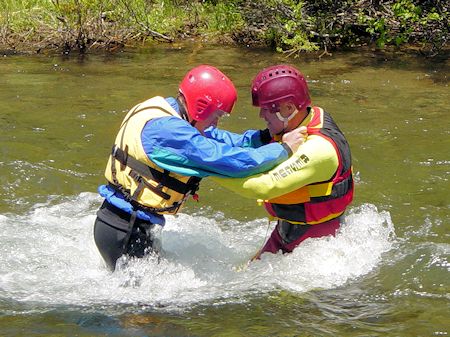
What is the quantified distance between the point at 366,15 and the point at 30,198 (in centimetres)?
775

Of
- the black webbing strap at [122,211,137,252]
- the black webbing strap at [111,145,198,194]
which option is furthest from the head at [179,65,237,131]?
the black webbing strap at [122,211,137,252]

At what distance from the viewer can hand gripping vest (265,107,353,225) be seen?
5.11 meters

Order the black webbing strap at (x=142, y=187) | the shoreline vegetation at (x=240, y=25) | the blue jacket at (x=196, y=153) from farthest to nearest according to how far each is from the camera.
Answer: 1. the shoreline vegetation at (x=240, y=25)
2. the black webbing strap at (x=142, y=187)
3. the blue jacket at (x=196, y=153)

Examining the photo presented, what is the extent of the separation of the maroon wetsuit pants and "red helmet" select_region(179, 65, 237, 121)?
37.1 inches

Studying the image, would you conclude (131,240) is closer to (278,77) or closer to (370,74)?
(278,77)

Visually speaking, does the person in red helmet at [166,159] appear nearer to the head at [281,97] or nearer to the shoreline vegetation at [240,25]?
the head at [281,97]

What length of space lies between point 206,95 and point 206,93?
0.01m

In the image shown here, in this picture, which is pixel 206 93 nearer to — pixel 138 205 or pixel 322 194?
pixel 138 205

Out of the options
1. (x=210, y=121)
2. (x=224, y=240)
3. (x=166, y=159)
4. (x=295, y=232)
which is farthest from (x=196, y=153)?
(x=224, y=240)

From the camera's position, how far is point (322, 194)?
16.8 feet

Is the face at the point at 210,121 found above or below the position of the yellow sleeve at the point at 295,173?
above

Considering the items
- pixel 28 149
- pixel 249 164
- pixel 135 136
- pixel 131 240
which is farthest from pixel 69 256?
pixel 28 149

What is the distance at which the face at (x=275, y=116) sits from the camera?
5070 millimetres

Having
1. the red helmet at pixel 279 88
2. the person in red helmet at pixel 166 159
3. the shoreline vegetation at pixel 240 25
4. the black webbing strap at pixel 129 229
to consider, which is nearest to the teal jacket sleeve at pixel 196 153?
the person in red helmet at pixel 166 159
